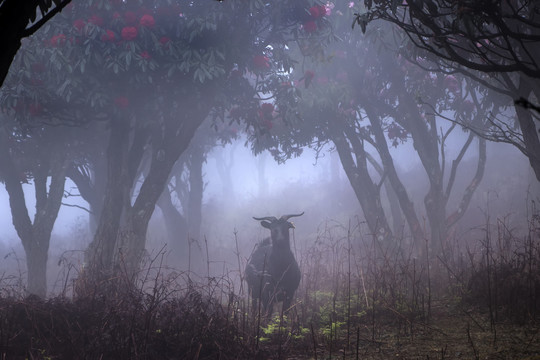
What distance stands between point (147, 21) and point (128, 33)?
0.45m

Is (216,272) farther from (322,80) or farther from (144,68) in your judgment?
(144,68)

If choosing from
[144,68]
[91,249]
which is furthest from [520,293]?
[91,249]

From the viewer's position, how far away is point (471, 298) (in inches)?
229

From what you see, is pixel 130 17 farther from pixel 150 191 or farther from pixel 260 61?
pixel 150 191

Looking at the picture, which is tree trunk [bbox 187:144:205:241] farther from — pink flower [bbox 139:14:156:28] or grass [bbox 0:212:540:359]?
grass [bbox 0:212:540:359]

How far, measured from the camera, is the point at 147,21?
737 cm

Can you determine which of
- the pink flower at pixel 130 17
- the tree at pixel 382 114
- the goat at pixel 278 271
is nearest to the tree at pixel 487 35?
the goat at pixel 278 271

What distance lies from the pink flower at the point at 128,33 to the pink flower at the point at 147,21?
0.26m

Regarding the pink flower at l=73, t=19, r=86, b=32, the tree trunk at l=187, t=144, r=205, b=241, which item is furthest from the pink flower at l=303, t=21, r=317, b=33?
the tree trunk at l=187, t=144, r=205, b=241

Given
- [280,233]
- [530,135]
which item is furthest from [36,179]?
[530,135]

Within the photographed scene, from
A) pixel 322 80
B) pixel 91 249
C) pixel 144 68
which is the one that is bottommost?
pixel 91 249

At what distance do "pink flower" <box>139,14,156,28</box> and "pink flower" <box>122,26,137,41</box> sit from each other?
0.85 feet

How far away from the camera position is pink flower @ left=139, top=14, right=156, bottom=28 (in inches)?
288

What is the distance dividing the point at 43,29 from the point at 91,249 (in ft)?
14.5
